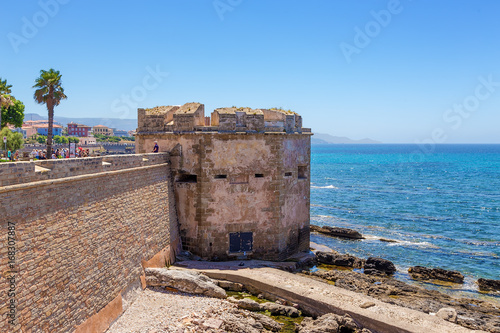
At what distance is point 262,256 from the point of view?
64.5ft

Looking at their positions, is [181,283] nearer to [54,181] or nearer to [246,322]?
[246,322]

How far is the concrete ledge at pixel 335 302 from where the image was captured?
516 inches

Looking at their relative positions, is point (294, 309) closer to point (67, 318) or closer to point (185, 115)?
point (67, 318)

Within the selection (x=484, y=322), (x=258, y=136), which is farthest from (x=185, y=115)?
(x=484, y=322)

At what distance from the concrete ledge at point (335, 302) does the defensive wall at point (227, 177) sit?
211 cm

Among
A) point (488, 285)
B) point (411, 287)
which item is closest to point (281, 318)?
point (411, 287)

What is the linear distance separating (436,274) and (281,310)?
11397 mm

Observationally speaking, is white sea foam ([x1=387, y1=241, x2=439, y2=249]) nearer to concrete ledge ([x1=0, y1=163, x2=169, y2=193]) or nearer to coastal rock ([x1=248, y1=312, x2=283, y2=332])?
coastal rock ([x1=248, y1=312, x2=283, y2=332])

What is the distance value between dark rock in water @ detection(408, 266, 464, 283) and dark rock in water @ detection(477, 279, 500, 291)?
99cm

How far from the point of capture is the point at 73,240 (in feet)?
36.2

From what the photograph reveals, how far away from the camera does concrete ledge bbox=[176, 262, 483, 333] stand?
13.1 meters

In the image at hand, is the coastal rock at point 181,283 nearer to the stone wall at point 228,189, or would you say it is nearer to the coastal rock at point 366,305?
the stone wall at point 228,189

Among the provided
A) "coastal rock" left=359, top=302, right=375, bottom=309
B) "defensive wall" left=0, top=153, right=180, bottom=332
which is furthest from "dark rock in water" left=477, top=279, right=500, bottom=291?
"defensive wall" left=0, top=153, right=180, bottom=332

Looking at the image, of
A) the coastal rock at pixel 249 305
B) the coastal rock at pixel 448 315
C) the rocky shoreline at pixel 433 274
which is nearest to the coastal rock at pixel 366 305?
the coastal rock at pixel 448 315
